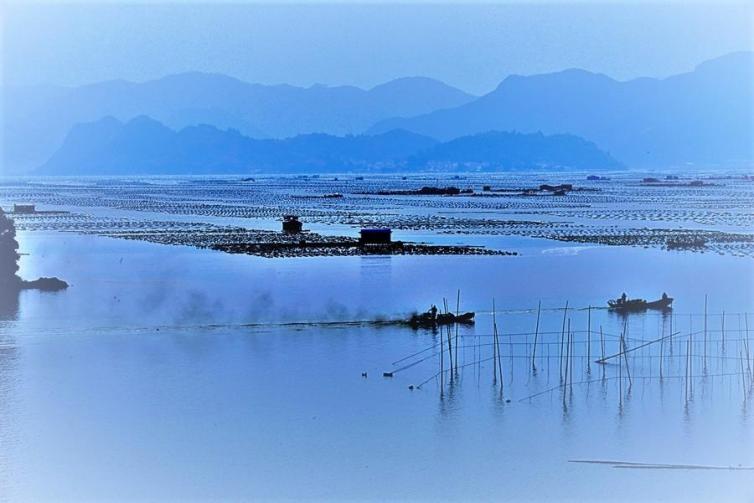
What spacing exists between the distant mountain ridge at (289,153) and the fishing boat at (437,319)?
4921 inches

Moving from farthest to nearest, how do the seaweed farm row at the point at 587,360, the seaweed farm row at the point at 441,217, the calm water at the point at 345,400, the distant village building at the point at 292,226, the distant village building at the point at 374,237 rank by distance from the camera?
the distant village building at the point at 292,226 < the seaweed farm row at the point at 441,217 < the distant village building at the point at 374,237 < the seaweed farm row at the point at 587,360 < the calm water at the point at 345,400

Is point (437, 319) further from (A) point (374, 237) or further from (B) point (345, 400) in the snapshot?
(A) point (374, 237)

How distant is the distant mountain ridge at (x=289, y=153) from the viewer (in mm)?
144625

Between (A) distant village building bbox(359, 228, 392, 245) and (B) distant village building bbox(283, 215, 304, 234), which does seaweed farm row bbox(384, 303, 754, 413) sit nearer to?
(A) distant village building bbox(359, 228, 392, 245)

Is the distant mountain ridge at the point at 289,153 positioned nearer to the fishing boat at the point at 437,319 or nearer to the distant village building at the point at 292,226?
the distant village building at the point at 292,226

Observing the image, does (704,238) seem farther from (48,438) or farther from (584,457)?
(48,438)

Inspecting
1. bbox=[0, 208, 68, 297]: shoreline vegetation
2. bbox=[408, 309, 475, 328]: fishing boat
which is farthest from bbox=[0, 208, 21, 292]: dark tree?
bbox=[408, 309, 475, 328]: fishing boat

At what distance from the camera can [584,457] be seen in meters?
9.72

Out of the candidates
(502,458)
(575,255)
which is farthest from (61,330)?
(575,255)

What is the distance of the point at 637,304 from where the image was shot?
15.8 meters

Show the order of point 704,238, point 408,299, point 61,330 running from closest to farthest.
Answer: point 61,330, point 408,299, point 704,238

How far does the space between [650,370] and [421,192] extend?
43.6m

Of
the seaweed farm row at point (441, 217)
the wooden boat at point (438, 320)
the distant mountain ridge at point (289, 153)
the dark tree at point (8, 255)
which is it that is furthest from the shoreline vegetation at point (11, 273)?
the distant mountain ridge at point (289, 153)

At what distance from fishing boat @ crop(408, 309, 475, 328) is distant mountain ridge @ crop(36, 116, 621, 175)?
124985 millimetres
